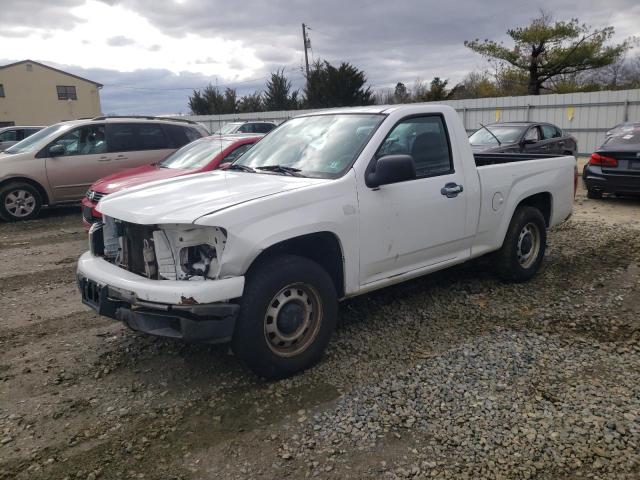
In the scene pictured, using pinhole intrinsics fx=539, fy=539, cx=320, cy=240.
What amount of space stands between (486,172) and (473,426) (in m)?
2.67

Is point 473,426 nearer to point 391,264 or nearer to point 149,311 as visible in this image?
point 391,264

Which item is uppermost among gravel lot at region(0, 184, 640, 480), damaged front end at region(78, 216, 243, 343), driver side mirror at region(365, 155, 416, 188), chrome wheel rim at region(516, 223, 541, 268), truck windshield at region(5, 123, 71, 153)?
truck windshield at region(5, 123, 71, 153)

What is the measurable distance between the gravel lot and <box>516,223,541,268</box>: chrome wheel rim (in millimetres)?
371

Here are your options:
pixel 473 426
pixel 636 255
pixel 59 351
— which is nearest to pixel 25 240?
pixel 59 351

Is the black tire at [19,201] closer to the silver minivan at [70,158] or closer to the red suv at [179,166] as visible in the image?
the silver minivan at [70,158]

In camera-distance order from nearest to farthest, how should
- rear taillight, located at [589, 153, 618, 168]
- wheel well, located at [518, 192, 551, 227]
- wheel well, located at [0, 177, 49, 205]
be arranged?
wheel well, located at [518, 192, 551, 227] → wheel well, located at [0, 177, 49, 205] → rear taillight, located at [589, 153, 618, 168]

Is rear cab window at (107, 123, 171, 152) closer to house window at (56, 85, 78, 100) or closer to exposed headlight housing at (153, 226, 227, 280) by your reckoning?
exposed headlight housing at (153, 226, 227, 280)

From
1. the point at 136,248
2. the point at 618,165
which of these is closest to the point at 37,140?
the point at 136,248

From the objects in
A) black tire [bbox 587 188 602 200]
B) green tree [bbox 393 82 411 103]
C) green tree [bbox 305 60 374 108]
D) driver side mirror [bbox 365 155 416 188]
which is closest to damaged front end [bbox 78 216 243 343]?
driver side mirror [bbox 365 155 416 188]

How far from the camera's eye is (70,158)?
10.3m

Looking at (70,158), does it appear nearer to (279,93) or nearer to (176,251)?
(176,251)

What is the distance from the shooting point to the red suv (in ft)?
25.0

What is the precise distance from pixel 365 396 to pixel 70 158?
879 cm

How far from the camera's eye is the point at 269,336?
368 centimetres
